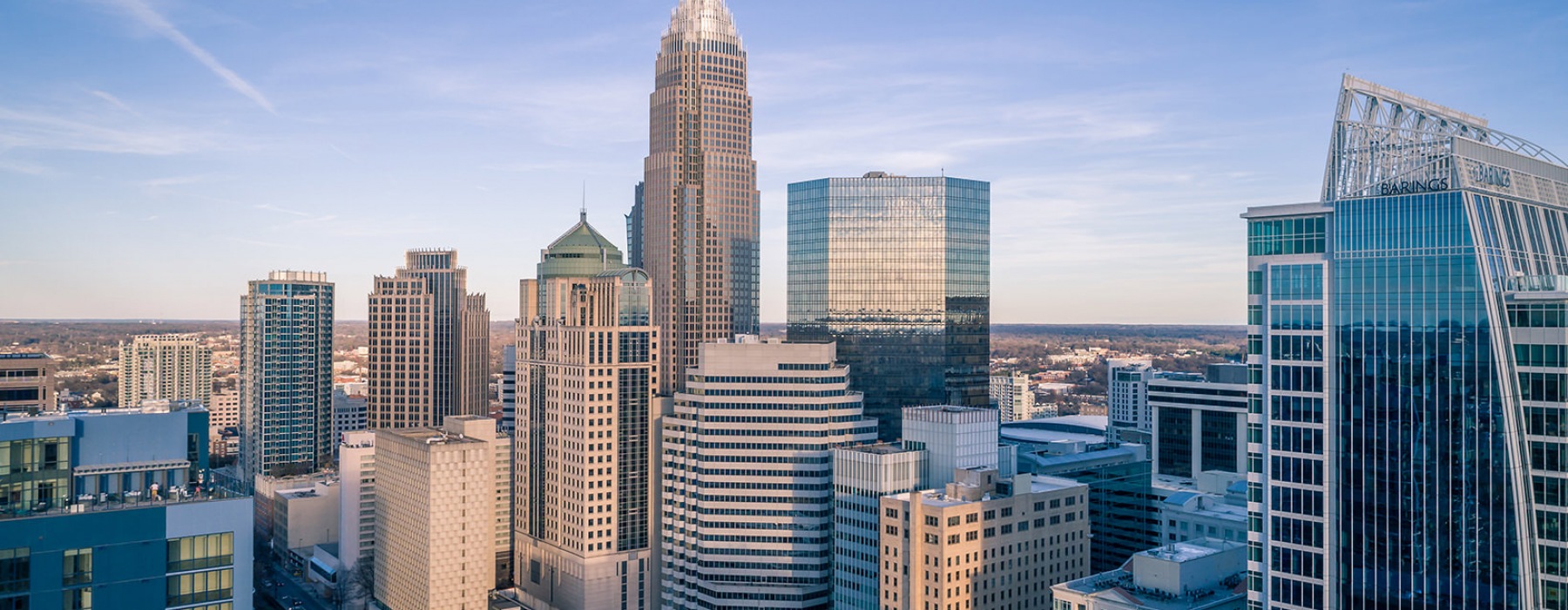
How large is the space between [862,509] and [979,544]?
2110cm

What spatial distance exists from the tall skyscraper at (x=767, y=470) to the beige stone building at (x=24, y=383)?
86852 millimetres

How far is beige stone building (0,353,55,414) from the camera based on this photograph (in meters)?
124

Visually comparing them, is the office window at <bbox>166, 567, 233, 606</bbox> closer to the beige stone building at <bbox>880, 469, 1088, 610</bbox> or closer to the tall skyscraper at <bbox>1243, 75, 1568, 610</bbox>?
the beige stone building at <bbox>880, 469, 1088, 610</bbox>

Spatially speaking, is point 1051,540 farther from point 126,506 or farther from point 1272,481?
point 126,506

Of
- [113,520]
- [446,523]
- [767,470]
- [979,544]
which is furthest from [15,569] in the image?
[446,523]

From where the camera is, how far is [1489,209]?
9631cm

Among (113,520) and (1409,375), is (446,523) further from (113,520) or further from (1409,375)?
(1409,375)

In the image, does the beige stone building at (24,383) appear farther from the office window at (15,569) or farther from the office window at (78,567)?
the office window at (78,567)

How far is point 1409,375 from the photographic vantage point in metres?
96.1

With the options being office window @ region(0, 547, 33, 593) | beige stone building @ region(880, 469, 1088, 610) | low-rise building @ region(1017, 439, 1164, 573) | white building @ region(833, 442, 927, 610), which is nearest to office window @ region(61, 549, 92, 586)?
office window @ region(0, 547, 33, 593)

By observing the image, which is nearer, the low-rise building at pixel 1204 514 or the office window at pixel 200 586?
the office window at pixel 200 586

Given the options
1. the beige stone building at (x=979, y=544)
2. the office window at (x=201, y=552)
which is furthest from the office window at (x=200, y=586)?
the beige stone building at (x=979, y=544)

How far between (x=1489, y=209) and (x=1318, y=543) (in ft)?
108

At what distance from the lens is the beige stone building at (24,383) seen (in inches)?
4894
